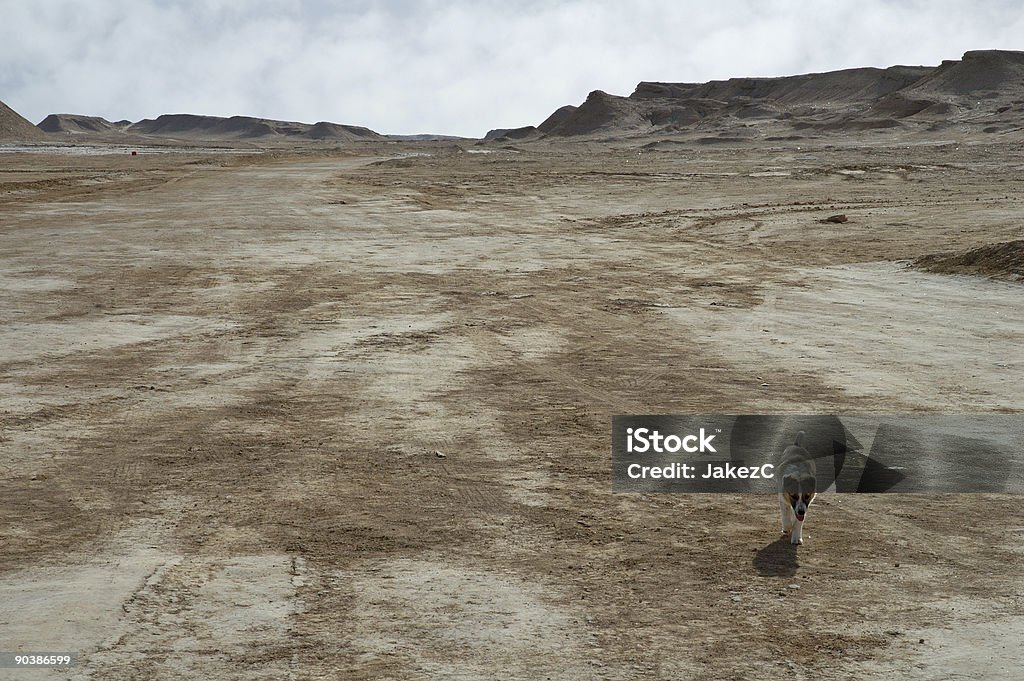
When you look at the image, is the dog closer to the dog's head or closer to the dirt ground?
the dog's head

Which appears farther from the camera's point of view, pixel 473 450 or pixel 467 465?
pixel 473 450

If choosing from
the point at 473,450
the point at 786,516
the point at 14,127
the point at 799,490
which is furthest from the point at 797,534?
the point at 14,127

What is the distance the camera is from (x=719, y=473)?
704 centimetres

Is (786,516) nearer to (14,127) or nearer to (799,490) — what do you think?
(799,490)

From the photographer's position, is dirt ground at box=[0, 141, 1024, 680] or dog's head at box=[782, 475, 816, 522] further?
dog's head at box=[782, 475, 816, 522]

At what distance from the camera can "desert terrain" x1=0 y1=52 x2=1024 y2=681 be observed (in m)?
4.73

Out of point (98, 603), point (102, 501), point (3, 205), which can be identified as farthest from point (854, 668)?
point (3, 205)

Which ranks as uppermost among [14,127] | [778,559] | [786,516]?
[14,127]

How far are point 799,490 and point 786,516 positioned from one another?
341 mm

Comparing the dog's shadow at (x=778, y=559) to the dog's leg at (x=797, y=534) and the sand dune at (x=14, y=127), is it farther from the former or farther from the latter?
the sand dune at (x=14, y=127)

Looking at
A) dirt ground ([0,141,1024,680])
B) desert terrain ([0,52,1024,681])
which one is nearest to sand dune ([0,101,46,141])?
desert terrain ([0,52,1024,681])

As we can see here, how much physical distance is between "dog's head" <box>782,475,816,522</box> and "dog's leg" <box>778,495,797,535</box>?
0.09m

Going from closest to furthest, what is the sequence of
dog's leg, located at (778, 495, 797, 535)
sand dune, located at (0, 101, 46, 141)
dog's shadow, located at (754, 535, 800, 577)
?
dog's shadow, located at (754, 535, 800, 577)
dog's leg, located at (778, 495, 797, 535)
sand dune, located at (0, 101, 46, 141)

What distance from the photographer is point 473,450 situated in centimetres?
754
